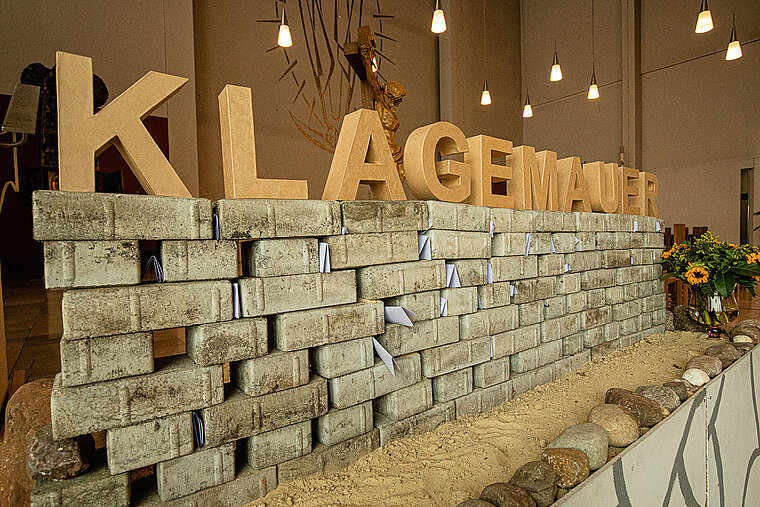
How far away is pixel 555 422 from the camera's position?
6.00 ft

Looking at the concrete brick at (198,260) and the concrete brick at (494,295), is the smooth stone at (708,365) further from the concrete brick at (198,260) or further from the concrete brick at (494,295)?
the concrete brick at (198,260)

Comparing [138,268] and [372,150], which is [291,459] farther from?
[372,150]

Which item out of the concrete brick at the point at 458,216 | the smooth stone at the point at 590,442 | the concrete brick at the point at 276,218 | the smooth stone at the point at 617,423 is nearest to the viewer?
the concrete brick at the point at 276,218

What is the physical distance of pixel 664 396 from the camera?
1.89 m

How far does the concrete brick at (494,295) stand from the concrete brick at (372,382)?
468 millimetres

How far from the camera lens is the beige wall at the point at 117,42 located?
4.30 m

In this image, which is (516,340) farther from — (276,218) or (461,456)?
(276,218)

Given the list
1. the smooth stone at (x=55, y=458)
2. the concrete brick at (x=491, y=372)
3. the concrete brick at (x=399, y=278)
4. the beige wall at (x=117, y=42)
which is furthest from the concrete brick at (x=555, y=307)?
the beige wall at (x=117, y=42)

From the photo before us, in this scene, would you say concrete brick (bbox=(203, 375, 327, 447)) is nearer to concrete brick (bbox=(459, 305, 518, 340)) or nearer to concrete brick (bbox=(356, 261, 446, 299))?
concrete brick (bbox=(356, 261, 446, 299))

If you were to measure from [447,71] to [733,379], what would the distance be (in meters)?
7.30

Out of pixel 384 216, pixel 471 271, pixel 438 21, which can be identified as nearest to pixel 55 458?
pixel 384 216

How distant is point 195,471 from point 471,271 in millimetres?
1283

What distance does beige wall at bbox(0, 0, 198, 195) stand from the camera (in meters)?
4.30

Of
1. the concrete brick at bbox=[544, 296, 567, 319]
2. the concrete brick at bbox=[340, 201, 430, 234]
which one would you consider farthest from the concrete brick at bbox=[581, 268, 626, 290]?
the concrete brick at bbox=[340, 201, 430, 234]
